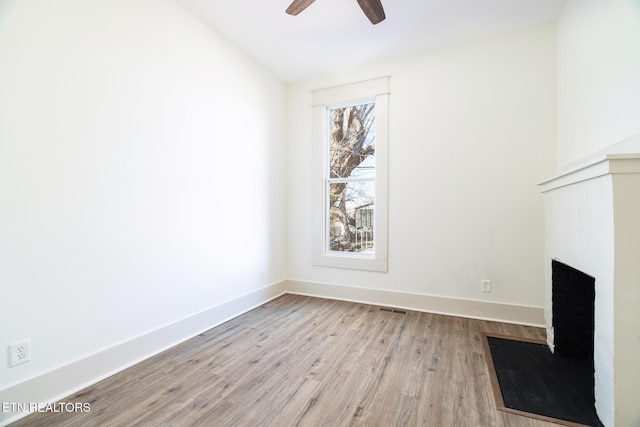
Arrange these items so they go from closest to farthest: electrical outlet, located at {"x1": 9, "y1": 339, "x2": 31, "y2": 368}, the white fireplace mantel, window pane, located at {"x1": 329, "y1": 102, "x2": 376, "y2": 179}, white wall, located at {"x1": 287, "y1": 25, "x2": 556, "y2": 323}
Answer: the white fireplace mantel → electrical outlet, located at {"x1": 9, "y1": 339, "x2": 31, "y2": 368} → white wall, located at {"x1": 287, "y1": 25, "x2": 556, "y2": 323} → window pane, located at {"x1": 329, "y1": 102, "x2": 376, "y2": 179}

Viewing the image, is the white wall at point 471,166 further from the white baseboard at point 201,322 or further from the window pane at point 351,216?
the window pane at point 351,216

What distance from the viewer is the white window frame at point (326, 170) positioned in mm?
3277

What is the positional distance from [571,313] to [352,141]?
264 centimetres

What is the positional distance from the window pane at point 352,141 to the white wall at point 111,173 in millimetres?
1237

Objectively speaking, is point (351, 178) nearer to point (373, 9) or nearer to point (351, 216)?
point (351, 216)

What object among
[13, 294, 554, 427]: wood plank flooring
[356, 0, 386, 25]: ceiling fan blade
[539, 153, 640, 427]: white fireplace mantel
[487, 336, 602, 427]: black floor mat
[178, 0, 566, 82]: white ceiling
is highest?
[178, 0, 566, 82]: white ceiling

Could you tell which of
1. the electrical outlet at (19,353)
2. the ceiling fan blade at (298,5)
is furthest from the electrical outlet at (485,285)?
the electrical outlet at (19,353)

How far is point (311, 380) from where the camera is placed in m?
1.83

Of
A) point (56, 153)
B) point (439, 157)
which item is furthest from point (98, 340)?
point (439, 157)

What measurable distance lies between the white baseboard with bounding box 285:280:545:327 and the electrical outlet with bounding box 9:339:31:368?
2.54 metres

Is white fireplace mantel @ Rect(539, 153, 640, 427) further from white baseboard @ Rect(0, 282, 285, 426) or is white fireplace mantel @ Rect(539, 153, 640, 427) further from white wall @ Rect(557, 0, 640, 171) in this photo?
white baseboard @ Rect(0, 282, 285, 426)

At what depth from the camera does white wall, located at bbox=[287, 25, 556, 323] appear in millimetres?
2680

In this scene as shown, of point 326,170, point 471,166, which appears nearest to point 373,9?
point 471,166

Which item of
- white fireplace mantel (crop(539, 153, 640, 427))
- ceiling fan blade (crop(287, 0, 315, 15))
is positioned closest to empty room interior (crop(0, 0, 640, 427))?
white fireplace mantel (crop(539, 153, 640, 427))
